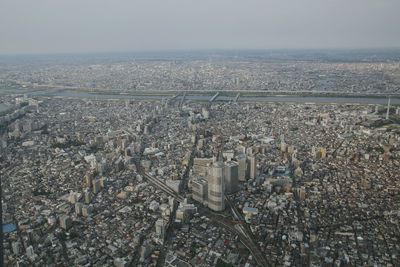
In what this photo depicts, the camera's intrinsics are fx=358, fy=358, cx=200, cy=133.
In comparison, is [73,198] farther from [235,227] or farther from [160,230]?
[235,227]

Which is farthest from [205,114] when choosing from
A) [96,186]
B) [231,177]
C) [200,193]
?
[200,193]

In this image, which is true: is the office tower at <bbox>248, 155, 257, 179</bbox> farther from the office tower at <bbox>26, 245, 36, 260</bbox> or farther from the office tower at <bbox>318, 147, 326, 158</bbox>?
the office tower at <bbox>26, 245, 36, 260</bbox>

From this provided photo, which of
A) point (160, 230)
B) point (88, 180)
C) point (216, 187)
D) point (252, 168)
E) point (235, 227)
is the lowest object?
point (235, 227)

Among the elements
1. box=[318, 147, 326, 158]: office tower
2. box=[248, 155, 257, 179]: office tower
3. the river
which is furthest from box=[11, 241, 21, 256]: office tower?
the river

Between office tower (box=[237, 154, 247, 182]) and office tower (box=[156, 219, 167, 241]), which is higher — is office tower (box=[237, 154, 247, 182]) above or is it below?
above

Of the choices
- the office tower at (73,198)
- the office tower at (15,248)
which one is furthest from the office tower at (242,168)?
the office tower at (15,248)

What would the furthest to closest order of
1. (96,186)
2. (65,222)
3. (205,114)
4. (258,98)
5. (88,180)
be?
(258,98) → (205,114) → (88,180) → (96,186) → (65,222)

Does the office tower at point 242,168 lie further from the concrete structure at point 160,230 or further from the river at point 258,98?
the river at point 258,98
